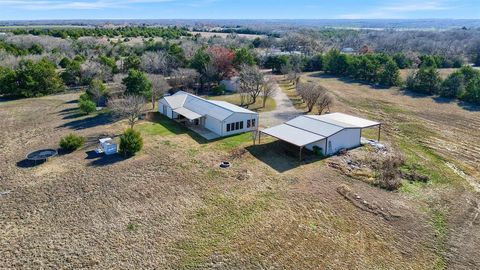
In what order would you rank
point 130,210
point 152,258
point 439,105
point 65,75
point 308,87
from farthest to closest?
point 65,75, point 439,105, point 308,87, point 130,210, point 152,258

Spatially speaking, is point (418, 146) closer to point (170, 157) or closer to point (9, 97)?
point (170, 157)

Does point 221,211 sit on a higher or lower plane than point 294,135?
lower

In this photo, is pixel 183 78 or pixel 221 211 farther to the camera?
pixel 183 78

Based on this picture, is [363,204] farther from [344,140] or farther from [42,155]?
[42,155]

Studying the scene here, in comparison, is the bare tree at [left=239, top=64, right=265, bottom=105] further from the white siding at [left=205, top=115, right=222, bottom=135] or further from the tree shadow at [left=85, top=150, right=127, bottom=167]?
the tree shadow at [left=85, top=150, right=127, bottom=167]

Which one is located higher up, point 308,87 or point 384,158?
point 308,87

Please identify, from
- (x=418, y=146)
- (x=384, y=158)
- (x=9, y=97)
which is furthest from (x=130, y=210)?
(x=9, y=97)

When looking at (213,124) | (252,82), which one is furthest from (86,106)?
(252,82)
